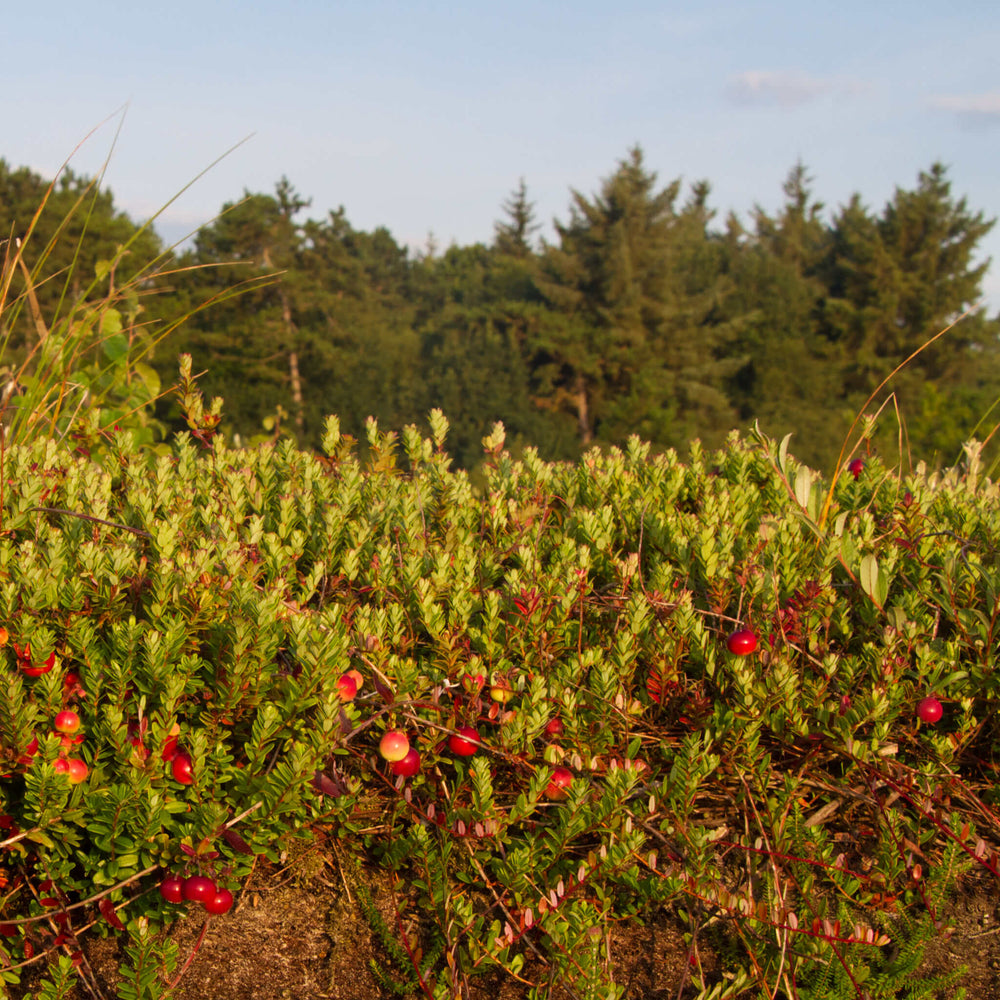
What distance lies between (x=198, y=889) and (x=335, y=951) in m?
0.33

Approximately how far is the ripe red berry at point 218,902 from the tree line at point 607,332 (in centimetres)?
4125

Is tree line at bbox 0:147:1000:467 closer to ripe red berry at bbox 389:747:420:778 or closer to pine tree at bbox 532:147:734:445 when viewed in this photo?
pine tree at bbox 532:147:734:445

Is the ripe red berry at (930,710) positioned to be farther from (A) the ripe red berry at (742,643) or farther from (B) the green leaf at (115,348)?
(B) the green leaf at (115,348)

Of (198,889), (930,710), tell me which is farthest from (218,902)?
(930,710)

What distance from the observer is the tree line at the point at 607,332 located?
153ft

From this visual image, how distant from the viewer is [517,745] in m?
1.72

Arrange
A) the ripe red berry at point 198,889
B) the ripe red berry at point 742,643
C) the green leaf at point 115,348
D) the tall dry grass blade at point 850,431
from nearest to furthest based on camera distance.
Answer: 1. the ripe red berry at point 198,889
2. the ripe red berry at point 742,643
3. the tall dry grass blade at point 850,431
4. the green leaf at point 115,348

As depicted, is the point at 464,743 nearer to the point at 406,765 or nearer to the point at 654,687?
the point at 406,765

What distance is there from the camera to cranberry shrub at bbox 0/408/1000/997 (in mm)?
1588

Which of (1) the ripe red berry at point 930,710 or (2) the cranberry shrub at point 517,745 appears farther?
(1) the ripe red berry at point 930,710

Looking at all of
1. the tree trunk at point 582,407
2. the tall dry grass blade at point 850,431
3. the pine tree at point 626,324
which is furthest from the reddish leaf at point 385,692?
the tree trunk at point 582,407

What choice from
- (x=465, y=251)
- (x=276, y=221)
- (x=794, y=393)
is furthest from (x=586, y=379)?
(x=465, y=251)

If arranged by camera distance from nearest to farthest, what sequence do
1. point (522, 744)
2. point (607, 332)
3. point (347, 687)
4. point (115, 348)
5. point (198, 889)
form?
point (198, 889) → point (347, 687) → point (522, 744) → point (115, 348) → point (607, 332)

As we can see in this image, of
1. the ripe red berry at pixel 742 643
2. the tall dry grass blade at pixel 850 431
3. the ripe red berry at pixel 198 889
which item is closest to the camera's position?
the ripe red berry at pixel 198 889
